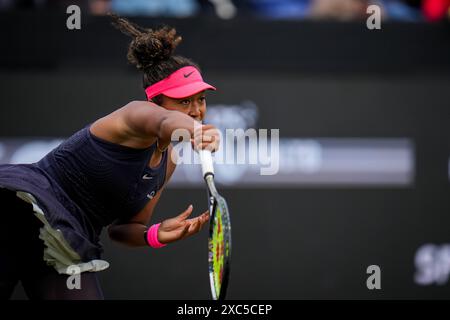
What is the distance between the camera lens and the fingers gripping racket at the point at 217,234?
9.93 ft

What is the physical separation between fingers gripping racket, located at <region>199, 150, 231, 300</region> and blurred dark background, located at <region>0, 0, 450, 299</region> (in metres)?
2.43

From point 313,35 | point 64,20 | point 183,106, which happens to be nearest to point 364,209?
point 313,35

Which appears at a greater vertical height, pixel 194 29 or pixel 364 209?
pixel 194 29

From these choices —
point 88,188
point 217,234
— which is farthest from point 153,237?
point 217,234

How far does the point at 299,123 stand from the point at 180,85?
254 centimetres

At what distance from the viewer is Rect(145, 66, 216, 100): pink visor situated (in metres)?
3.49

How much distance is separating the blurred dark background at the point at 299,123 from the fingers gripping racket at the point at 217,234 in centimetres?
243

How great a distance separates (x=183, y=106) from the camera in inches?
140

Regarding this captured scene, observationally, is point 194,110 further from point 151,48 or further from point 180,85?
point 151,48

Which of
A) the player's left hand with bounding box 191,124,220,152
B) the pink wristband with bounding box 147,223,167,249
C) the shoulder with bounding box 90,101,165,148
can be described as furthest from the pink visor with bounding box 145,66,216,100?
the pink wristband with bounding box 147,223,167,249

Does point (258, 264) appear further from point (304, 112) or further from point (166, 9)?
point (166, 9)

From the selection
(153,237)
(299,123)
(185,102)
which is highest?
(185,102)

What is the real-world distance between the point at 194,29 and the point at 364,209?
5.45ft

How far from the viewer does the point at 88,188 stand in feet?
11.8
